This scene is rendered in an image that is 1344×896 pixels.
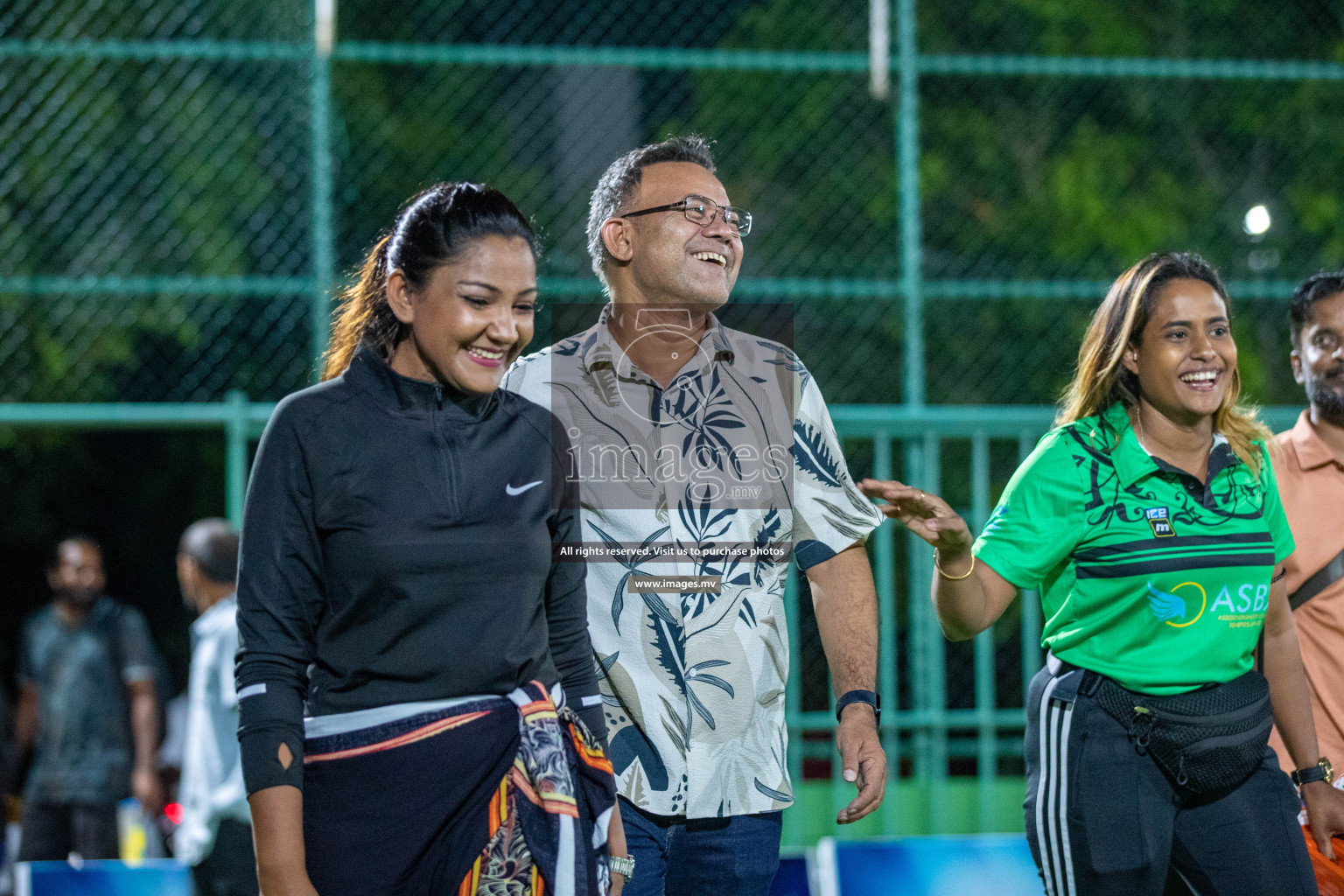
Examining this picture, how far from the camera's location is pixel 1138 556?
10.2ft

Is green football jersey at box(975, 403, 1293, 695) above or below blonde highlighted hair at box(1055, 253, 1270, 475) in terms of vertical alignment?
below

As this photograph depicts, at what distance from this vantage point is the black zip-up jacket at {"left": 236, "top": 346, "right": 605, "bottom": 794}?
2.20 m

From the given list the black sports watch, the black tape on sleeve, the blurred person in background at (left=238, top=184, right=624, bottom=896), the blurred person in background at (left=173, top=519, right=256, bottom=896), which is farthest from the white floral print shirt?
the blurred person in background at (left=173, top=519, right=256, bottom=896)

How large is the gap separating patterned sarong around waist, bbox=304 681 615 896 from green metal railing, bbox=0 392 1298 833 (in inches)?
150

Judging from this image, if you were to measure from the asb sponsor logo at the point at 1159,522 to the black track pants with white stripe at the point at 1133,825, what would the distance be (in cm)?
36

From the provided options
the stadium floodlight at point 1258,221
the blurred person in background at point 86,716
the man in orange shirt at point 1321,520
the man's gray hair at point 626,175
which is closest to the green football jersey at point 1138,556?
the man in orange shirt at point 1321,520

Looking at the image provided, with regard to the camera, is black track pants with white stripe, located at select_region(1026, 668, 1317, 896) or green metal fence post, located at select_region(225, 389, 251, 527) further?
green metal fence post, located at select_region(225, 389, 251, 527)

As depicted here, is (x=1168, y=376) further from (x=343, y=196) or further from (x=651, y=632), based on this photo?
(x=343, y=196)

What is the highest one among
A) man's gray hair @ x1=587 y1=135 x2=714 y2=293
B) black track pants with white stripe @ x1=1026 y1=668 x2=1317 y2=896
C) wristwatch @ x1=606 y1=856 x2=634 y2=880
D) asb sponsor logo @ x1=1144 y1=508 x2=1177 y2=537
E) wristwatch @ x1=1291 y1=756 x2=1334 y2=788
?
man's gray hair @ x1=587 y1=135 x2=714 y2=293

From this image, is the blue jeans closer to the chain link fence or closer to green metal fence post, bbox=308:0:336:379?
green metal fence post, bbox=308:0:336:379

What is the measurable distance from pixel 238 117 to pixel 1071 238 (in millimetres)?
7546

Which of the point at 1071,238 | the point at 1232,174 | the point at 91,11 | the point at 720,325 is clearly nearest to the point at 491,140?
the point at 91,11

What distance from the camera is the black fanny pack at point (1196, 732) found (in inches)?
120

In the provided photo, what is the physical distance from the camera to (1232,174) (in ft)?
43.0
